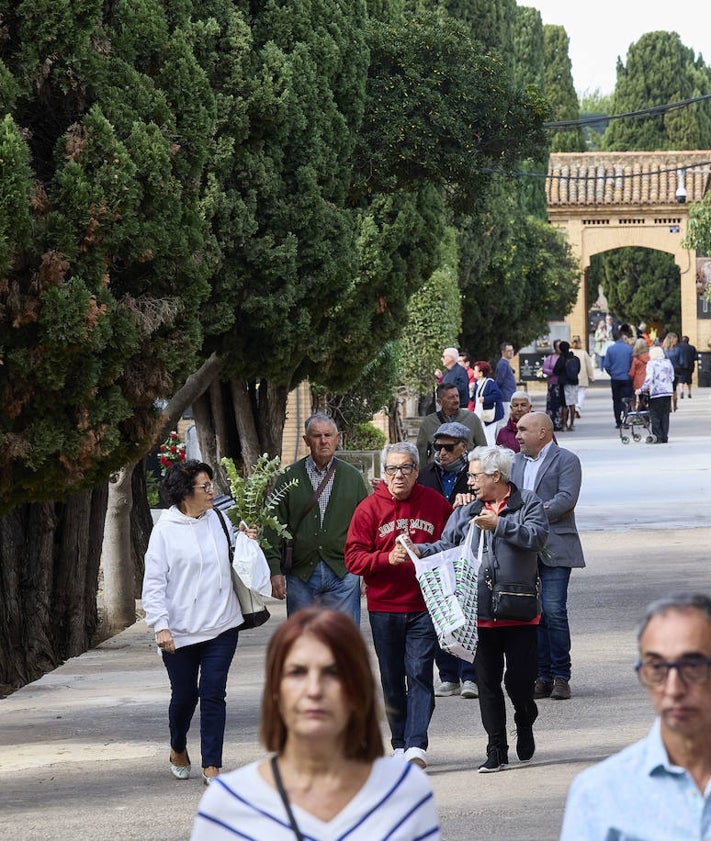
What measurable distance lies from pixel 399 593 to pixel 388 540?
0.27 m

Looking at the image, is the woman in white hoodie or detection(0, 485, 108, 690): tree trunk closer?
the woman in white hoodie

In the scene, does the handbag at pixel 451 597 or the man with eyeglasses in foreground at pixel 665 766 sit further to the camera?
the handbag at pixel 451 597

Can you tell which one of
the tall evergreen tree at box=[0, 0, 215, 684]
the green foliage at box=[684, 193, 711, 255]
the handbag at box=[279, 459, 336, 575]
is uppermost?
the green foliage at box=[684, 193, 711, 255]

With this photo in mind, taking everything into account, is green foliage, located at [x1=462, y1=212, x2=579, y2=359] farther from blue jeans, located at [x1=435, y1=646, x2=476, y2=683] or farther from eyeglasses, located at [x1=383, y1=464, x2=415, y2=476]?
eyeglasses, located at [x1=383, y1=464, x2=415, y2=476]

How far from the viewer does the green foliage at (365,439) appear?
24.2m

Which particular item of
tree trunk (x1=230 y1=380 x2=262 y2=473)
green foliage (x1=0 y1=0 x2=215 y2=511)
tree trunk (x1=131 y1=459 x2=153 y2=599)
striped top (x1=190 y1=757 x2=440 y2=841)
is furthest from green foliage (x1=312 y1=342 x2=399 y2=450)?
striped top (x1=190 y1=757 x2=440 y2=841)

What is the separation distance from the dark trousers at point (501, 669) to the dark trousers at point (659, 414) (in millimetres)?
22662

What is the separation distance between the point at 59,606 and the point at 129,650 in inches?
76.8

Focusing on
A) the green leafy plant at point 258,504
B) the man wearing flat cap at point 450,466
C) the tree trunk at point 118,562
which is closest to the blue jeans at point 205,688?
the green leafy plant at point 258,504

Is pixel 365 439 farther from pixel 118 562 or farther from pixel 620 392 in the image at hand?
pixel 620 392

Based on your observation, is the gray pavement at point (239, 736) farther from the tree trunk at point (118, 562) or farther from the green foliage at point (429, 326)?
the green foliage at point (429, 326)

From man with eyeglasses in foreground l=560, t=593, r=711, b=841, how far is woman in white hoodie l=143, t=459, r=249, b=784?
5.22m

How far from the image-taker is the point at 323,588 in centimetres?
966

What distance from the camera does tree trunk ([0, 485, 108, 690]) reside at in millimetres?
14703
